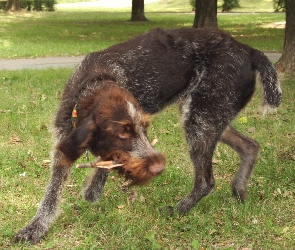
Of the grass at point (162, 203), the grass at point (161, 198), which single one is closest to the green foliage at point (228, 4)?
the grass at point (161, 198)

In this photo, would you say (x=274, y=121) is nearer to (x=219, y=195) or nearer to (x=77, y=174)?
(x=219, y=195)

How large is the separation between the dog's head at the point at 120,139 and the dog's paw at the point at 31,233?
986 millimetres

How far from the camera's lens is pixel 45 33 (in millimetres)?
21672

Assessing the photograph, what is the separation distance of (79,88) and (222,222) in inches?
71.5

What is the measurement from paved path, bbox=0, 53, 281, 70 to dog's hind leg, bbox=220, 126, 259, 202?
783cm

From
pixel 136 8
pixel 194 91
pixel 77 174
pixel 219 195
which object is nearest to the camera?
pixel 194 91

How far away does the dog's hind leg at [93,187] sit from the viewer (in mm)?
5203

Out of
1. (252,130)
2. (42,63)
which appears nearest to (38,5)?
(42,63)

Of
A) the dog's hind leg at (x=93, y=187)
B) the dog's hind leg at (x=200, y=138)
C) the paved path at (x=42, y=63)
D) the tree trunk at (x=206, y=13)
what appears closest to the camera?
the dog's hind leg at (x=200, y=138)

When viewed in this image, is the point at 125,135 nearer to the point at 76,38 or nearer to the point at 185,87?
the point at 185,87

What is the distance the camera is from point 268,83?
5.23 m

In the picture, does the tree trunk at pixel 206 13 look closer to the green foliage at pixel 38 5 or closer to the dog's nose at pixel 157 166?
the dog's nose at pixel 157 166

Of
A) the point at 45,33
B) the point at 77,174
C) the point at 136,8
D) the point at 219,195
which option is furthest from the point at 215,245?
the point at 136,8

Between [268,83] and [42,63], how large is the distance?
9.79 m
